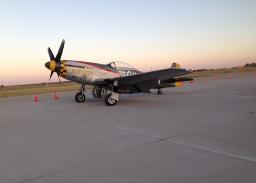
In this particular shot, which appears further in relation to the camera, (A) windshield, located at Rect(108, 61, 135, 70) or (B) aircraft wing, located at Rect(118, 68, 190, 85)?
(A) windshield, located at Rect(108, 61, 135, 70)

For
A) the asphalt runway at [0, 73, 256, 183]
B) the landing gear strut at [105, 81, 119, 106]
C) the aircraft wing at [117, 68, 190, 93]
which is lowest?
the asphalt runway at [0, 73, 256, 183]

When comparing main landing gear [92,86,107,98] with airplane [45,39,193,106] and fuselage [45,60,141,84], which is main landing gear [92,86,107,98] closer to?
airplane [45,39,193,106]

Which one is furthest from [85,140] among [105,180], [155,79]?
[155,79]

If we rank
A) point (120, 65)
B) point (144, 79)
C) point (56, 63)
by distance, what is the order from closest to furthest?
→ 1. point (144, 79)
2. point (56, 63)
3. point (120, 65)

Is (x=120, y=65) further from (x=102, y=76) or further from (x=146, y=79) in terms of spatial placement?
(x=146, y=79)

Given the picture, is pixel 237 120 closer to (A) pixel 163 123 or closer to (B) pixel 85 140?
(A) pixel 163 123

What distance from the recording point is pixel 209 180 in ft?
10.1

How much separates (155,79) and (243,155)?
782cm

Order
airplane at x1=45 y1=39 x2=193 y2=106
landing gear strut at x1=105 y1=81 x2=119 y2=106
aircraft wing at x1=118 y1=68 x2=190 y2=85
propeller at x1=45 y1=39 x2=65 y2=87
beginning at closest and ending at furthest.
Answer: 1. aircraft wing at x1=118 y1=68 x2=190 y2=85
2. landing gear strut at x1=105 y1=81 x2=119 y2=106
3. airplane at x1=45 y1=39 x2=193 y2=106
4. propeller at x1=45 y1=39 x2=65 y2=87

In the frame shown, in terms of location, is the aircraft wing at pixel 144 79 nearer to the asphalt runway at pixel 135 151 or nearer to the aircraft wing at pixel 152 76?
the aircraft wing at pixel 152 76

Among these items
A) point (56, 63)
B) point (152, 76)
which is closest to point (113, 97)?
point (152, 76)

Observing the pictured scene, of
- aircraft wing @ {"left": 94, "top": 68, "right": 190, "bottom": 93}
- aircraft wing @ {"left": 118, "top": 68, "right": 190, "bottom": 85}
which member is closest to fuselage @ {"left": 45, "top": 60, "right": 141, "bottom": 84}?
aircraft wing @ {"left": 94, "top": 68, "right": 190, "bottom": 93}

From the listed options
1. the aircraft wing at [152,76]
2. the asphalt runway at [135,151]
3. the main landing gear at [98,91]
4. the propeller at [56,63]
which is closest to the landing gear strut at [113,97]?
the aircraft wing at [152,76]

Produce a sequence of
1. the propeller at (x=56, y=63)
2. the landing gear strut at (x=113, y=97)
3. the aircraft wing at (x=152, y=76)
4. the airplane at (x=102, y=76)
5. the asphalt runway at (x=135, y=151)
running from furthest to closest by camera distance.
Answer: the propeller at (x=56, y=63) → the airplane at (x=102, y=76) → the landing gear strut at (x=113, y=97) → the aircraft wing at (x=152, y=76) → the asphalt runway at (x=135, y=151)
